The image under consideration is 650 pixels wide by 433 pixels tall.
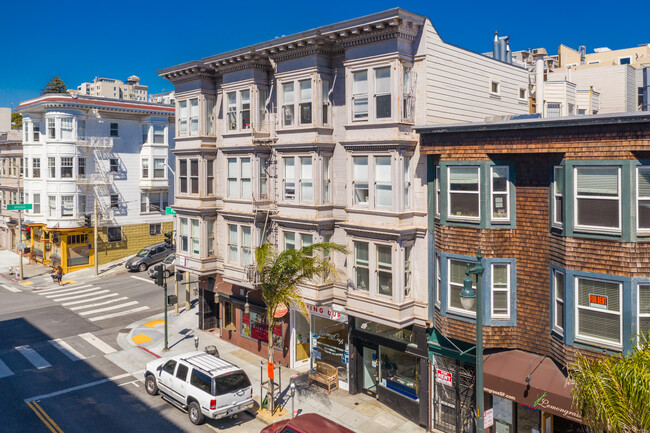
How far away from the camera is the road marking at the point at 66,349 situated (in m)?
24.4

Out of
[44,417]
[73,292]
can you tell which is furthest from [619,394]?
[73,292]

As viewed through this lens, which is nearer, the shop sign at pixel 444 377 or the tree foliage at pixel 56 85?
the shop sign at pixel 444 377

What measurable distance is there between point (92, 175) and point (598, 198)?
43.5 metres

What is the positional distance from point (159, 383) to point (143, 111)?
3467cm

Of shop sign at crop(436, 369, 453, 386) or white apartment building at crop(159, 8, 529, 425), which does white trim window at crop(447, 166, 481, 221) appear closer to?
white apartment building at crop(159, 8, 529, 425)

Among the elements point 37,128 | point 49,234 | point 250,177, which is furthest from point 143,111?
point 250,177

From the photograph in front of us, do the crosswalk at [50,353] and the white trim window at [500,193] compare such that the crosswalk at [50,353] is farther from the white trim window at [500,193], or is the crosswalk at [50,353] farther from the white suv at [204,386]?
the white trim window at [500,193]

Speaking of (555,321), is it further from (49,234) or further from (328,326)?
(49,234)

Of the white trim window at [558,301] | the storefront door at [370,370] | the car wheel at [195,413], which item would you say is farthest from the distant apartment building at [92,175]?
the white trim window at [558,301]

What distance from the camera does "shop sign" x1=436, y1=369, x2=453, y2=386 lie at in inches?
688

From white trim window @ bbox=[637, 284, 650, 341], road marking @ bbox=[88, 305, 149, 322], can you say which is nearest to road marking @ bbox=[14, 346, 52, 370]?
road marking @ bbox=[88, 305, 149, 322]

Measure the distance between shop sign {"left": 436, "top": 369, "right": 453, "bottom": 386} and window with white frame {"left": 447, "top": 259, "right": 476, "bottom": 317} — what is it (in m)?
2.59

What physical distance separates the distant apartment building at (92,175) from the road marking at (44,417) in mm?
26017

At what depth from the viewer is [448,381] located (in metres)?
17.5
